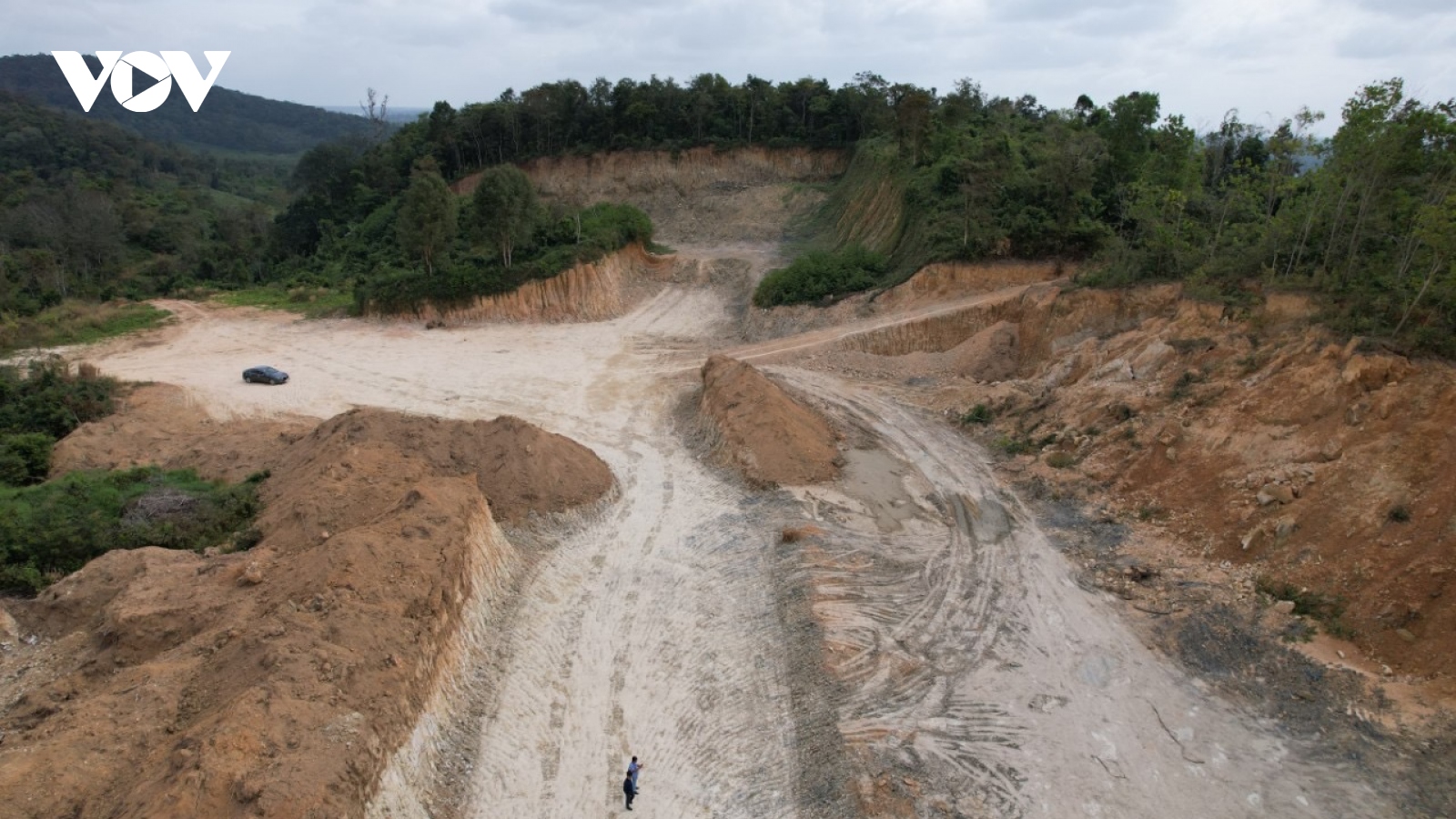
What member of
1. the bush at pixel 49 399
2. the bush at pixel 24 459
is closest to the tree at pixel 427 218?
the bush at pixel 49 399

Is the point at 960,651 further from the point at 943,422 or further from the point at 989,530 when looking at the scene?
the point at 943,422

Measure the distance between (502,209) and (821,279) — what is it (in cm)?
1624

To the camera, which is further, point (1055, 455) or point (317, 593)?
point (1055, 455)

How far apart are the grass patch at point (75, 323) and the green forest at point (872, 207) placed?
2.24 metres

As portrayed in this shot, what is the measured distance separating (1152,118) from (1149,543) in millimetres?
26683

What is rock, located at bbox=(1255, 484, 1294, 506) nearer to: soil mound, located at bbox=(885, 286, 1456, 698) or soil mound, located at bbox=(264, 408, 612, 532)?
soil mound, located at bbox=(885, 286, 1456, 698)

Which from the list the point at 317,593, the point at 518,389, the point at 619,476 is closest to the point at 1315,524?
the point at 619,476

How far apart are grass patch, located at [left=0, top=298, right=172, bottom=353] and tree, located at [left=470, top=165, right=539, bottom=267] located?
606 inches

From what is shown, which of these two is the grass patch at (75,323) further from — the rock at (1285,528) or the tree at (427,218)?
the rock at (1285,528)

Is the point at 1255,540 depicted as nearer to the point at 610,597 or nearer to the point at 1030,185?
the point at 610,597

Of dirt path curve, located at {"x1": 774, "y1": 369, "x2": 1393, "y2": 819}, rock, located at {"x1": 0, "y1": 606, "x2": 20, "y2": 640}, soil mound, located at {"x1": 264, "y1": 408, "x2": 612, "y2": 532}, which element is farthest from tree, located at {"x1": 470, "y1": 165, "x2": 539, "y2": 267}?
rock, located at {"x1": 0, "y1": 606, "x2": 20, "y2": 640}

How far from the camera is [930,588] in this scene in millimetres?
17422

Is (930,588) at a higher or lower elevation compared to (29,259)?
lower

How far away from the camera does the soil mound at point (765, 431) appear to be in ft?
73.9
